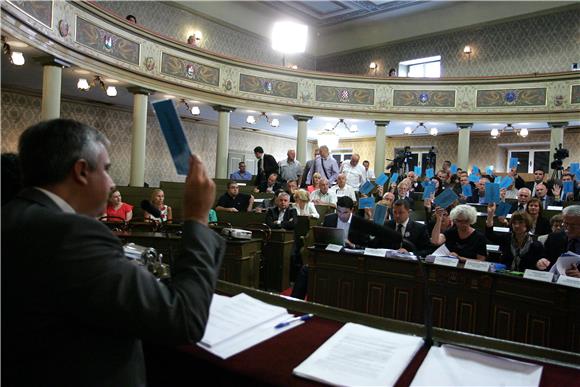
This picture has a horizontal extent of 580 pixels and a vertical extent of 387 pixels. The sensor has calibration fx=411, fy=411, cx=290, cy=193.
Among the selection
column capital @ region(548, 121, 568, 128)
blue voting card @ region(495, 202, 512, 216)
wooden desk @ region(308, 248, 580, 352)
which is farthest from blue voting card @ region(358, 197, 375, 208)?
column capital @ region(548, 121, 568, 128)

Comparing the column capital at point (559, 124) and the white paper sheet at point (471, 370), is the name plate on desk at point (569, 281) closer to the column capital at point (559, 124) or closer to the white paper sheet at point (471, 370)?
the white paper sheet at point (471, 370)

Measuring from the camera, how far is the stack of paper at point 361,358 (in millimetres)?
1009

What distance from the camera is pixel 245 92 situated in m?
11.5

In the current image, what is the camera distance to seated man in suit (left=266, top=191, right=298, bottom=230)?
18.7 feet

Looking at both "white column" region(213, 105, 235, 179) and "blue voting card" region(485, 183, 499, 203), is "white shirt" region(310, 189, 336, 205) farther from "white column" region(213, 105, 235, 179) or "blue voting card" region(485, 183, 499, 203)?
"white column" region(213, 105, 235, 179)

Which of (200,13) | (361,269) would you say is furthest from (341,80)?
(361,269)

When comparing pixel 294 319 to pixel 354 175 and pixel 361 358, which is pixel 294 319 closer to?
pixel 361 358

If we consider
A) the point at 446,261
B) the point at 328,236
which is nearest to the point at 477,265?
the point at 446,261

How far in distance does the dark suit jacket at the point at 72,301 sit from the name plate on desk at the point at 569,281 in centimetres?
280

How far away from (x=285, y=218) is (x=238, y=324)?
4542mm

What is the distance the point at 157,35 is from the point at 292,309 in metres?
9.50

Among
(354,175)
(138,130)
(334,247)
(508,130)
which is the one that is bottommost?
(334,247)

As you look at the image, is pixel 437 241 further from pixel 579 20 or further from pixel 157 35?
pixel 579 20

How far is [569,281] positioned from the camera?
2.77 metres
